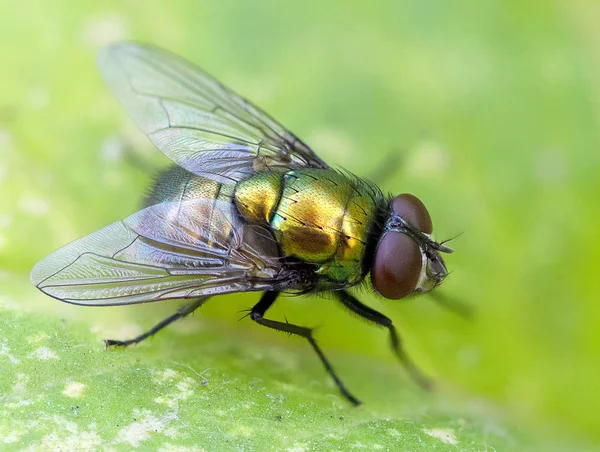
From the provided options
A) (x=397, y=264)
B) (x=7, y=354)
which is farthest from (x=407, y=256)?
(x=7, y=354)

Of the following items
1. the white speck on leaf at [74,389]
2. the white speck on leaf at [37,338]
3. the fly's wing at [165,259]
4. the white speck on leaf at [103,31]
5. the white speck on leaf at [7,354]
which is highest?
the white speck on leaf at [103,31]

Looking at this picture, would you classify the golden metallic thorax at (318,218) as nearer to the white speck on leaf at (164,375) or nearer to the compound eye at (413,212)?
the compound eye at (413,212)

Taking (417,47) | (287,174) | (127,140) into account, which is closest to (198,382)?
(287,174)

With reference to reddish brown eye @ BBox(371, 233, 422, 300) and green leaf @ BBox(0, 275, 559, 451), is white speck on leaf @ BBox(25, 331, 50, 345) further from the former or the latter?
reddish brown eye @ BBox(371, 233, 422, 300)

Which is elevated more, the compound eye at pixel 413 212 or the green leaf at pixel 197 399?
the compound eye at pixel 413 212

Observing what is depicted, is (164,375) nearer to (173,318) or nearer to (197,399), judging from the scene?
(197,399)

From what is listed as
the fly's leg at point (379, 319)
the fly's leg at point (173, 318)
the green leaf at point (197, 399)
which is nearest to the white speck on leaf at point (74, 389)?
the green leaf at point (197, 399)
